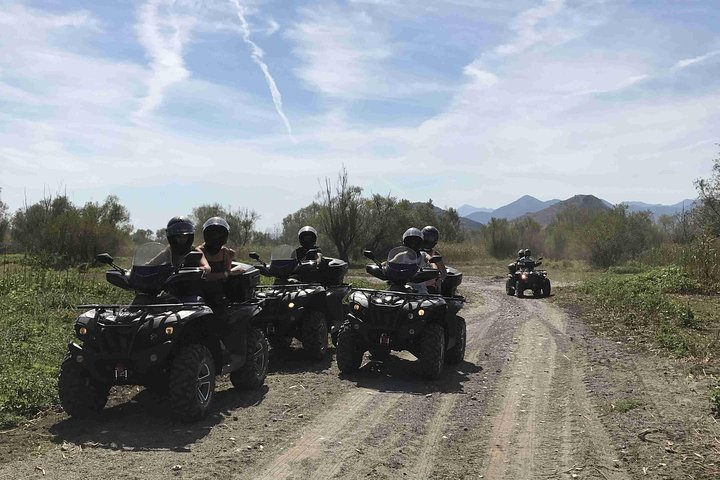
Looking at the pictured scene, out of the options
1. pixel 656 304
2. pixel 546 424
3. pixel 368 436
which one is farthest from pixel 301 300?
pixel 656 304

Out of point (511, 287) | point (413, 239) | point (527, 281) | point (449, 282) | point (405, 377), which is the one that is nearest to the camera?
point (405, 377)

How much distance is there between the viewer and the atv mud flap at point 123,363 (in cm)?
562

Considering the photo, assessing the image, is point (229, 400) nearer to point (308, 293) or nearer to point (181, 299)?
point (181, 299)

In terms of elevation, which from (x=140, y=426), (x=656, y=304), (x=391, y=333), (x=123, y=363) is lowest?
(x=140, y=426)

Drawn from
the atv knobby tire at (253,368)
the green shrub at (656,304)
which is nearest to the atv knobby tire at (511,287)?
the green shrub at (656,304)

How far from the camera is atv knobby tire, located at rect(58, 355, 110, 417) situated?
5.85 meters

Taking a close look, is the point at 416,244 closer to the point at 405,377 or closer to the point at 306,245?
the point at 405,377

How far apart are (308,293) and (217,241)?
207 cm

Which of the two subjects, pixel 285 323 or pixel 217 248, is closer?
pixel 217 248

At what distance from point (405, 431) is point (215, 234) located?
10.7 ft

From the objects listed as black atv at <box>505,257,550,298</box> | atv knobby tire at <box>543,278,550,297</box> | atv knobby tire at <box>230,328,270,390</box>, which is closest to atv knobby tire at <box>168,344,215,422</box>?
atv knobby tire at <box>230,328,270,390</box>

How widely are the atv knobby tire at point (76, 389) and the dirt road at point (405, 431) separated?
0.17 meters

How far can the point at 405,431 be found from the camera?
19.8 feet

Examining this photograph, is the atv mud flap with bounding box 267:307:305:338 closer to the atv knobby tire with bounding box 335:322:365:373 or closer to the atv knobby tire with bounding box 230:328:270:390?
the atv knobby tire with bounding box 335:322:365:373
